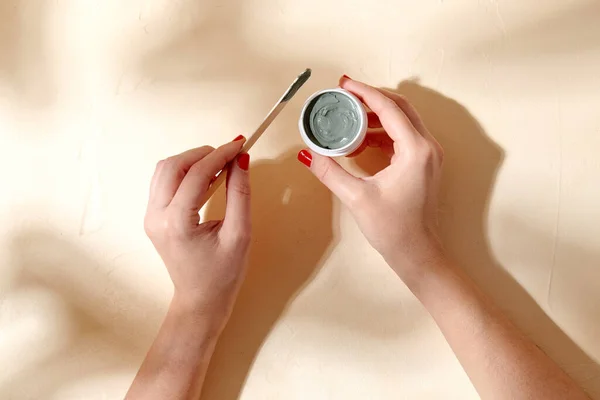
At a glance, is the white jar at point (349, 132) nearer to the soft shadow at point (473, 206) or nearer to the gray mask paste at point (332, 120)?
the gray mask paste at point (332, 120)

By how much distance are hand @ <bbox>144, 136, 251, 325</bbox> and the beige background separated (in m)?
0.08

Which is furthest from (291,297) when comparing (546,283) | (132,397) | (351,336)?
(546,283)

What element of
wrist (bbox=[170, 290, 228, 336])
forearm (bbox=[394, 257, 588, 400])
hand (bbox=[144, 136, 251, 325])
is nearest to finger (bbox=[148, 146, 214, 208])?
hand (bbox=[144, 136, 251, 325])

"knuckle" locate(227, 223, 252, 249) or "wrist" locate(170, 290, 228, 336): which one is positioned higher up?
"knuckle" locate(227, 223, 252, 249)

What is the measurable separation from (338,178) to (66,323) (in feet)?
1.56

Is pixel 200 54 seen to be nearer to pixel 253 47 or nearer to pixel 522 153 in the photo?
pixel 253 47

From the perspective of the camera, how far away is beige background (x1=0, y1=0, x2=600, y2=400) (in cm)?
74

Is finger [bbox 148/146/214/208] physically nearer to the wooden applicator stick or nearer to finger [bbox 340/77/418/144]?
the wooden applicator stick

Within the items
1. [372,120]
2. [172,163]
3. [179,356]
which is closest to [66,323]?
[179,356]

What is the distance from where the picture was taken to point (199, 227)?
69 centimetres

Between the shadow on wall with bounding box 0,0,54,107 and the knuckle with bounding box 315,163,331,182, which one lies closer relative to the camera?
the knuckle with bounding box 315,163,331,182

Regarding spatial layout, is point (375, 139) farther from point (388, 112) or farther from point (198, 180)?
point (198, 180)

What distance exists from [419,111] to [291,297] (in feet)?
1.12

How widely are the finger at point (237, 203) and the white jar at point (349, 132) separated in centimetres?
10
